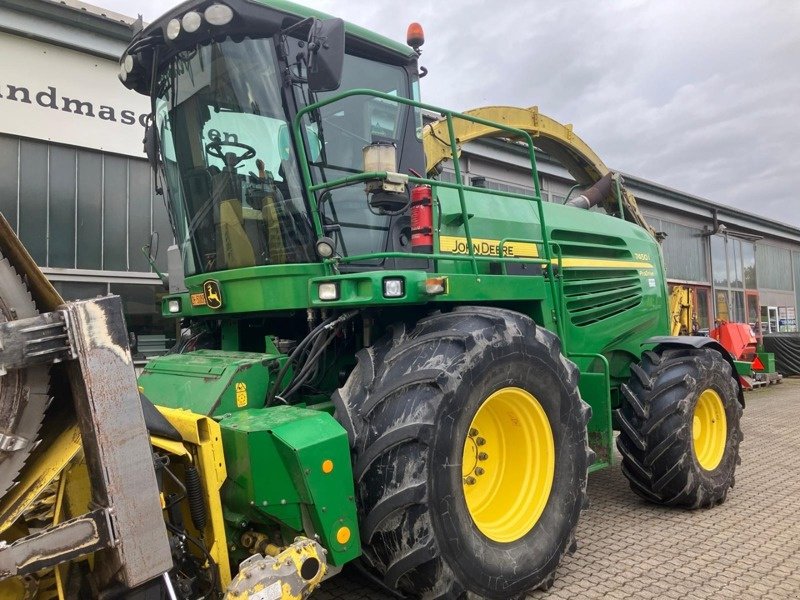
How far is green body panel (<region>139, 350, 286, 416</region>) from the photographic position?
10.0 feet

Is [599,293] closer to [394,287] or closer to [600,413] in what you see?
[600,413]

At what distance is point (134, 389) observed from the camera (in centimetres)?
210

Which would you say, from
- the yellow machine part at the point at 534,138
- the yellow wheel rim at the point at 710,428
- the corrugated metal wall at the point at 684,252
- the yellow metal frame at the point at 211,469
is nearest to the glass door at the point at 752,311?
the corrugated metal wall at the point at 684,252

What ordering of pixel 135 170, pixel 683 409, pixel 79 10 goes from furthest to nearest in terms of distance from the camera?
1. pixel 135 170
2. pixel 79 10
3. pixel 683 409

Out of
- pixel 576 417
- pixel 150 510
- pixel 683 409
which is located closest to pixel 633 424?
pixel 683 409

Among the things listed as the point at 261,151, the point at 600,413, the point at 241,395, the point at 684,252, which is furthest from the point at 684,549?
the point at 684,252

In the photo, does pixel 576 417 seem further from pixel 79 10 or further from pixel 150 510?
pixel 79 10

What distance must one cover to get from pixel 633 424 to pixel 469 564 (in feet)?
7.71

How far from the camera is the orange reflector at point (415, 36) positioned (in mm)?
4133

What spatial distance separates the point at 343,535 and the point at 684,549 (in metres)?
2.48

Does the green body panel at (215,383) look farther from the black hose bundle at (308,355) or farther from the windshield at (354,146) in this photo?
the windshield at (354,146)

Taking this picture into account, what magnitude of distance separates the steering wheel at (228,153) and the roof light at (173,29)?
572 mm

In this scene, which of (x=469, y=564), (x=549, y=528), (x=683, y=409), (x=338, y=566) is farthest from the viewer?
(x=683, y=409)

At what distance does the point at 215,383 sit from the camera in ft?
10.2
